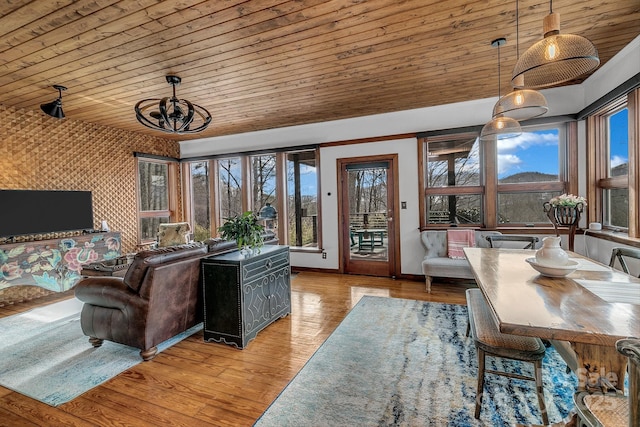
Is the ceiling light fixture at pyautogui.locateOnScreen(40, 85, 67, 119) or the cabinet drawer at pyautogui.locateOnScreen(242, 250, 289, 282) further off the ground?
the ceiling light fixture at pyautogui.locateOnScreen(40, 85, 67, 119)

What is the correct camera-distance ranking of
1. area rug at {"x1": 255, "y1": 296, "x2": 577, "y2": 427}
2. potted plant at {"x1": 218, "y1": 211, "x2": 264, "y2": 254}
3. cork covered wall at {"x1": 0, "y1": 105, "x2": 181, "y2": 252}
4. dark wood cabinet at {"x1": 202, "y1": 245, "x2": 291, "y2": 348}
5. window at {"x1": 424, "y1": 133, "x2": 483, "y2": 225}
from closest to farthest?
area rug at {"x1": 255, "y1": 296, "x2": 577, "y2": 427}, dark wood cabinet at {"x1": 202, "y1": 245, "x2": 291, "y2": 348}, potted plant at {"x1": 218, "y1": 211, "x2": 264, "y2": 254}, cork covered wall at {"x1": 0, "y1": 105, "x2": 181, "y2": 252}, window at {"x1": 424, "y1": 133, "x2": 483, "y2": 225}

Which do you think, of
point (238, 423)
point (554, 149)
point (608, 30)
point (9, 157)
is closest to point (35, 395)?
point (238, 423)

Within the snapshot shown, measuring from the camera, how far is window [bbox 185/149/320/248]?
586 cm

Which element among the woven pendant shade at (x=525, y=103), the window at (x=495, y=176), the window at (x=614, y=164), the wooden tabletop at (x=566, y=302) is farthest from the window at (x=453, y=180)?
the wooden tabletop at (x=566, y=302)

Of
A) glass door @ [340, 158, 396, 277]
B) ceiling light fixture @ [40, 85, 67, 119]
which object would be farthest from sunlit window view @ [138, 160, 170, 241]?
glass door @ [340, 158, 396, 277]

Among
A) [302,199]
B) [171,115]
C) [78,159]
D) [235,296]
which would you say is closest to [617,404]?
[235,296]

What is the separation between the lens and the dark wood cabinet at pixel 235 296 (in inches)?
107

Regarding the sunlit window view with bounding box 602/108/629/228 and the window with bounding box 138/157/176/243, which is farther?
the window with bounding box 138/157/176/243

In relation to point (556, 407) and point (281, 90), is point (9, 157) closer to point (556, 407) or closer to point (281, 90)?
point (281, 90)

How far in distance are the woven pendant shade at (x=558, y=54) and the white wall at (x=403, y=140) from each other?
7.93 ft

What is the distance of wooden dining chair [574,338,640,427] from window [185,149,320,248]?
4.66m

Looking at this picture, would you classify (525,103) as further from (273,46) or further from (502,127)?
(273,46)

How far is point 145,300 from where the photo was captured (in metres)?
2.49

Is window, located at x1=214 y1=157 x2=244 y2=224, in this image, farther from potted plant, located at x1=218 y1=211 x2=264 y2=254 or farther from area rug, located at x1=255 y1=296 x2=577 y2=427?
area rug, located at x1=255 y1=296 x2=577 y2=427
